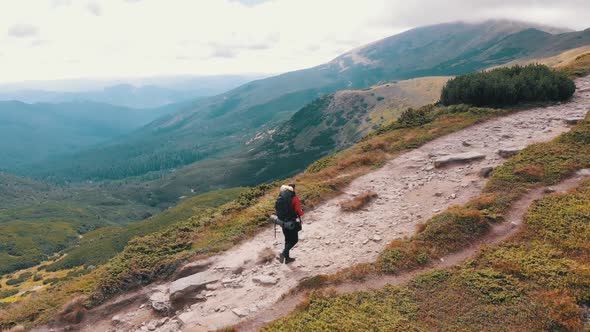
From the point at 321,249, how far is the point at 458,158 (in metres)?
12.9

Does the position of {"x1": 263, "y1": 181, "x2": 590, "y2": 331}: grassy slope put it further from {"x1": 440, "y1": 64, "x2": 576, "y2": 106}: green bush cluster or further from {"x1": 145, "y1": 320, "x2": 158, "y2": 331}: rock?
{"x1": 440, "y1": 64, "x2": 576, "y2": 106}: green bush cluster

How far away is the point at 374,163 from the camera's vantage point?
27.0 meters

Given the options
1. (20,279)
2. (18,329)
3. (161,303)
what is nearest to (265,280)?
(161,303)

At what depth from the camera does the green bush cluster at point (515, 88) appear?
110 ft

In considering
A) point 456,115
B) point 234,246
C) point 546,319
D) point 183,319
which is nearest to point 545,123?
point 456,115

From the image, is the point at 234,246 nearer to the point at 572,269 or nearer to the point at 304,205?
the point at 304,205

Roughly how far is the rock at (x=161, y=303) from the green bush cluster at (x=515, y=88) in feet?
111

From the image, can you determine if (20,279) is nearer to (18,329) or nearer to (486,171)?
(18,329)

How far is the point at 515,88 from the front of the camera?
34.1 metres

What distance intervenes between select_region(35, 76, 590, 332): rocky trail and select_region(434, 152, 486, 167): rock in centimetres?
6

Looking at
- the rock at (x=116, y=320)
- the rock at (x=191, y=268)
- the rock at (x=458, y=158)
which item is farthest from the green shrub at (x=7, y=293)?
the rock at (x=458, y=158)

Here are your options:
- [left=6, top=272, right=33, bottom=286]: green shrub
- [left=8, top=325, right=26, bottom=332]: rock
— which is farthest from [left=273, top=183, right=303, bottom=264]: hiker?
[left=6, top=272, right=33, bottom=286]: green shrub

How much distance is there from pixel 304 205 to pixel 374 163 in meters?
8.14

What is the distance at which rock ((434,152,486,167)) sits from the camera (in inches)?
926
